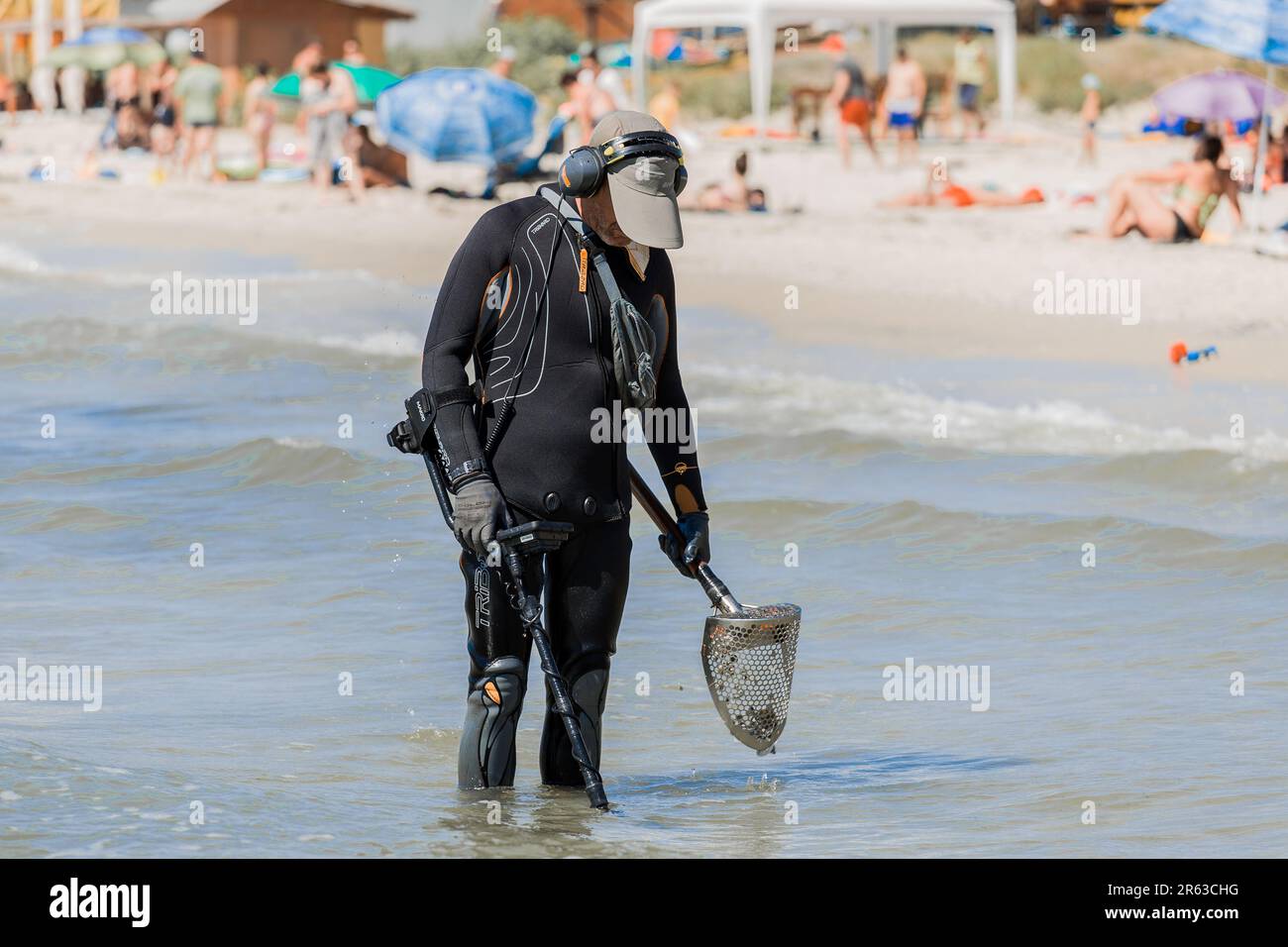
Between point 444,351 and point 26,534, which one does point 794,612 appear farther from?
point 26,534

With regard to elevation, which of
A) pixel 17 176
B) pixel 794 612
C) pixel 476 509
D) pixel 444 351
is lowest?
pixel 17 176

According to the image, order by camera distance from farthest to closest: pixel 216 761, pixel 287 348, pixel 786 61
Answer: pixel 786 61
pixel 287 348
pixel 216 761

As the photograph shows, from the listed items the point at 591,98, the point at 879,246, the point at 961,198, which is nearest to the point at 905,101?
the point at 961,198

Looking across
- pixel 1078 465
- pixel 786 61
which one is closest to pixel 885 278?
pixel 1078 465

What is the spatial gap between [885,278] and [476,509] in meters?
13.8

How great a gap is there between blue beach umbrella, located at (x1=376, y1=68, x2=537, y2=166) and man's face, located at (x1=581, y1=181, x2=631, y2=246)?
18065 mm

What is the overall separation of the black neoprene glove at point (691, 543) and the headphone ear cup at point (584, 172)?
→ 88cm

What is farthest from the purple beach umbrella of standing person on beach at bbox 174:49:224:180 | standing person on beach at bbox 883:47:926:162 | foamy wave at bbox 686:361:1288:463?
standing person on beach at bbox 174:49:224:180

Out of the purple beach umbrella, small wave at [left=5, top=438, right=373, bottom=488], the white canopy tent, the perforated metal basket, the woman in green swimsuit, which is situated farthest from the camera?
the white canopy tent

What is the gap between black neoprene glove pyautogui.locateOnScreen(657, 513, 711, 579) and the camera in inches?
191

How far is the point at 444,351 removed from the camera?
4.52 meters

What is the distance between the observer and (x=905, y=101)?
81.1 ft

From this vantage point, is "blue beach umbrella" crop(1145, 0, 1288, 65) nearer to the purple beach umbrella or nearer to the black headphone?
the purple beach umbrella
